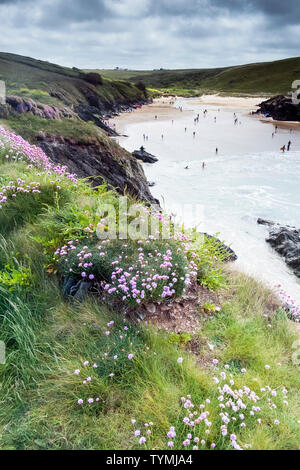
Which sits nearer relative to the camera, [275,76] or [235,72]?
[275,76]

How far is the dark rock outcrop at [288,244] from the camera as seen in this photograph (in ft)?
48.0

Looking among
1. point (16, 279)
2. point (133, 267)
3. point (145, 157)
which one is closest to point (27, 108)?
point (16, 279)

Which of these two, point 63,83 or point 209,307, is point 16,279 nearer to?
point 209,307

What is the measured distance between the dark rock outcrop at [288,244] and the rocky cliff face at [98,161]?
763cm

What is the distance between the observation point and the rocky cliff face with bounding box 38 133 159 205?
15.9 meters

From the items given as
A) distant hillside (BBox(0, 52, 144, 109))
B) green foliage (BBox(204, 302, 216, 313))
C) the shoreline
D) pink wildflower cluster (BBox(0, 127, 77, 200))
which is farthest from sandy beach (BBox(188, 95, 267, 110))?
green foliage (BBox(204, 302, 216, 313))

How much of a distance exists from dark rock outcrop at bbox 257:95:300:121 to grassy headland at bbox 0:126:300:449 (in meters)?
87.6

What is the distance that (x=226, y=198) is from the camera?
2503cm

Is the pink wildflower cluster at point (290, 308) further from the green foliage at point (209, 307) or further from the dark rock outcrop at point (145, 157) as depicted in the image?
the dark rock outcrop at point (145, 157)

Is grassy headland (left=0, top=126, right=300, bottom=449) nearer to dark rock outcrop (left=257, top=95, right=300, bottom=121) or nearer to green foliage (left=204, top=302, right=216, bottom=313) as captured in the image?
green foliage (left=204, top=302, right=216, bottom=313)

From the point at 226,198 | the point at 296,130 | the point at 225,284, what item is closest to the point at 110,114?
the point at 296,130

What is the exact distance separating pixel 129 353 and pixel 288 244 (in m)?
15.0

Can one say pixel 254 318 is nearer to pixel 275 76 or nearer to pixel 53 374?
pixel 53 374
